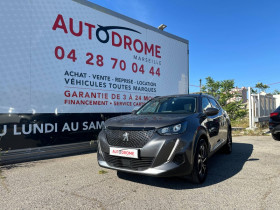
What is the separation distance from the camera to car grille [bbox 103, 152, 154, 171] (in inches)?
122

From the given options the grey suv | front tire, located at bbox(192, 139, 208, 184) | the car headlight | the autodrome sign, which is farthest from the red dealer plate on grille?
the autodrome sign

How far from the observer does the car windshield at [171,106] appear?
4101 millimetres

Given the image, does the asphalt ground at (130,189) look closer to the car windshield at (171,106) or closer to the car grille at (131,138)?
the car grille at (131,138)

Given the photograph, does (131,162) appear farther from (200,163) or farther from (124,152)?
(200,163)

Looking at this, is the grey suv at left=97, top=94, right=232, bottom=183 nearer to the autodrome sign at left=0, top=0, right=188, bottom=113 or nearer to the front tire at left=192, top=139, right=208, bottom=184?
the front tire at left=192, top=139, right=208, bottom=184

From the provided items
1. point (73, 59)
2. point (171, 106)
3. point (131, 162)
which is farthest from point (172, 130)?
point (73, 59)

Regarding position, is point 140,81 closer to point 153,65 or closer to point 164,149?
point 153,65

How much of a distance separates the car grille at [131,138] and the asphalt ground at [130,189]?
2.28 feet

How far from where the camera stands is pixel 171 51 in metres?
8.41

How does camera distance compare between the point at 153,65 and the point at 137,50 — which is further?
the point at 153,65

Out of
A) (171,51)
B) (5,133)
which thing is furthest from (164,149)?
(171,51)

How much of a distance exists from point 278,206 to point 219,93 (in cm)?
1593

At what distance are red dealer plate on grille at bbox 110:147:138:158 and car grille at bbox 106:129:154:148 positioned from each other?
2.6 inches

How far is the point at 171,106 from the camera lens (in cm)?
437
